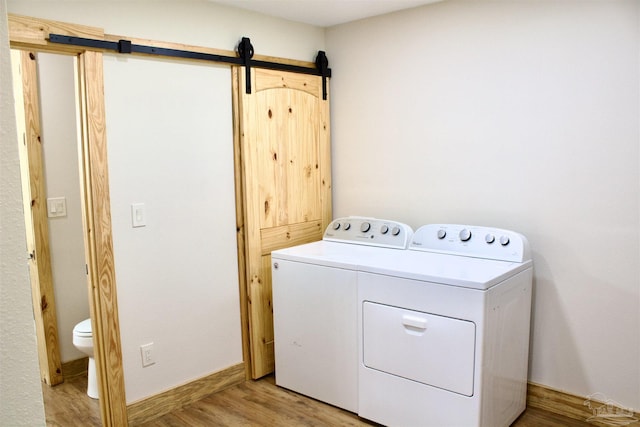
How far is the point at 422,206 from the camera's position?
3182 millimetres

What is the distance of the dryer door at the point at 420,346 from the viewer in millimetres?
2320

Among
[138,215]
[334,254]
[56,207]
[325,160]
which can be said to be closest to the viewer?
[138,215]

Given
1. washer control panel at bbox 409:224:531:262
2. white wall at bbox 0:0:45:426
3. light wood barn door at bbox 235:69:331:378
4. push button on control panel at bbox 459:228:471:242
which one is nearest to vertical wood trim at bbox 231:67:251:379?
light wood barn door at bbox 235:69:331:378

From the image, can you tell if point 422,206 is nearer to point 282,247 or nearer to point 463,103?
point 463,103

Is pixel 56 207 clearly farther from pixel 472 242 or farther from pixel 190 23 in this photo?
pixel 472 242

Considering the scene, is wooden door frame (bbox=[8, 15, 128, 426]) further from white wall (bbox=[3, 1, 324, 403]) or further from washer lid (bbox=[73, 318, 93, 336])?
washer lid (bbox=[73, 318, 93, 336])

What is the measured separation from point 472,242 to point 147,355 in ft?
6.09

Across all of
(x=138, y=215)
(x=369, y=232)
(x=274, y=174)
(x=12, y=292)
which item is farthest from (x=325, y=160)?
(x=12, y=292)

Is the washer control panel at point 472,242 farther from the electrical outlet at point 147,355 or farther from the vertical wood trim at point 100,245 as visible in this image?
the vertical wood trim at point 100,245

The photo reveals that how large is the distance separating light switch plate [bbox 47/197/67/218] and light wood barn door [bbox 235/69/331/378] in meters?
1.17

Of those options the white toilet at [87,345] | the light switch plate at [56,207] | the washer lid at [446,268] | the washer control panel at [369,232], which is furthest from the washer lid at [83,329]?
the washer lid at [446,268]

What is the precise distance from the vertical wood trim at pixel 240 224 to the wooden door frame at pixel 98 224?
79cm

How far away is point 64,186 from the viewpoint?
10.8ft

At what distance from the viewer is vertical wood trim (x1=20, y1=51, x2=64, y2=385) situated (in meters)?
3.06
